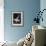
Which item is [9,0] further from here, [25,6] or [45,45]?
[45,45]

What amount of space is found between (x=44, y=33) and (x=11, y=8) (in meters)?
3.19

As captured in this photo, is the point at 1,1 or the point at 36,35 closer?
the point at 36,35

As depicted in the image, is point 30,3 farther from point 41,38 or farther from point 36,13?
point 41,38

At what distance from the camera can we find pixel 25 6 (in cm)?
571

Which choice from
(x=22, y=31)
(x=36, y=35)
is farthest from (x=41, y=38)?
(x=22, y=31)

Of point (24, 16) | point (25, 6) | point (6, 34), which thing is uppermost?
point (25, 6)

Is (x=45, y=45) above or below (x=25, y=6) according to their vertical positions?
below

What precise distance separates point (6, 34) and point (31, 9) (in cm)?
147

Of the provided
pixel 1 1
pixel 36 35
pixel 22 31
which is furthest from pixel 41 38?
pixel 1 1

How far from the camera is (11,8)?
18.7ft

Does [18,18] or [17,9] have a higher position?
[17,9]

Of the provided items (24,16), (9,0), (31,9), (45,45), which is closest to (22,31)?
(24,16)

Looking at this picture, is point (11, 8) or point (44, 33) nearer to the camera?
point (44, 33)

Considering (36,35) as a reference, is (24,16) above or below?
above
